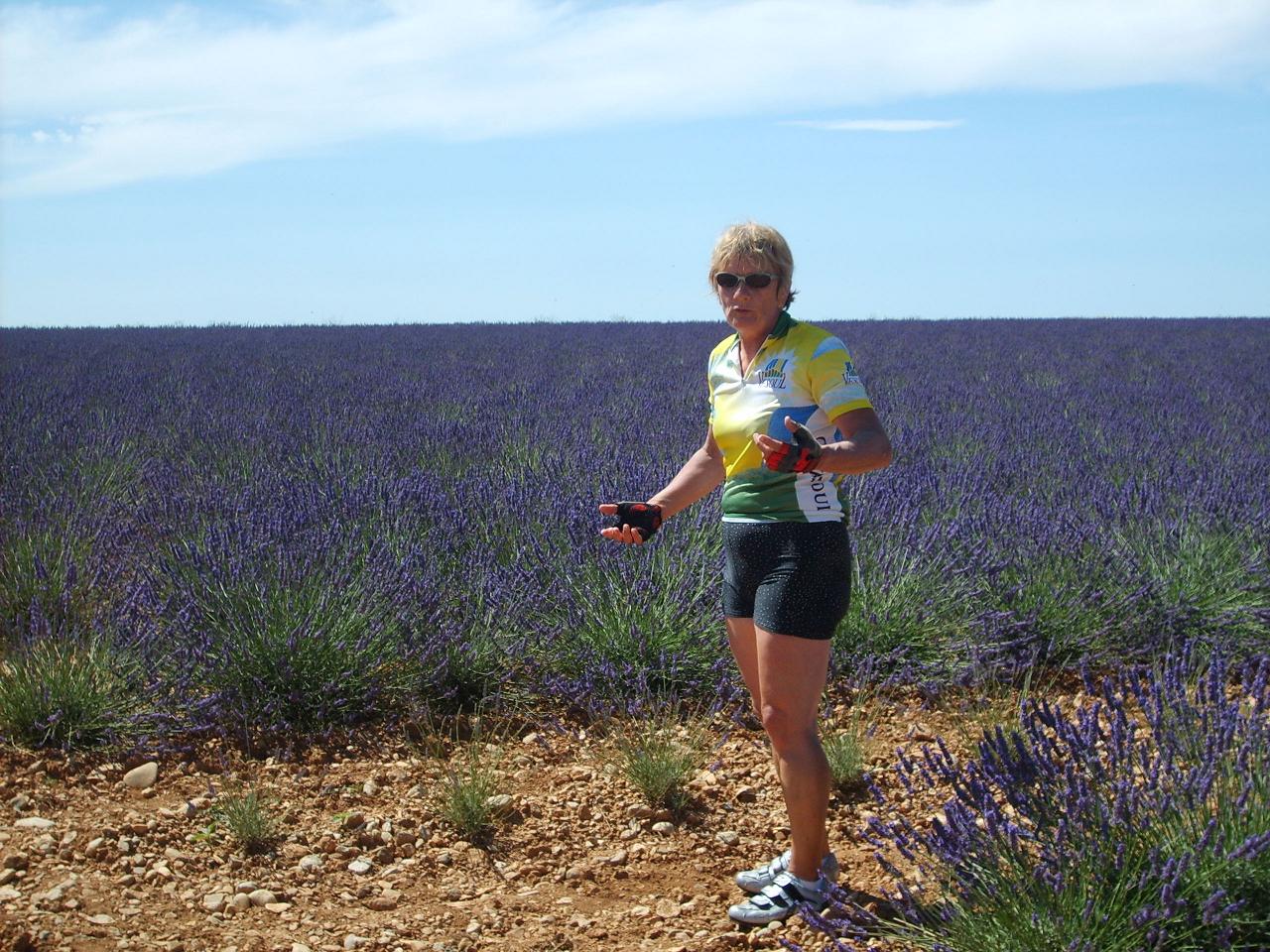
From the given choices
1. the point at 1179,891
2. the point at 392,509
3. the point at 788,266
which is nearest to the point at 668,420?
the point at 392,509

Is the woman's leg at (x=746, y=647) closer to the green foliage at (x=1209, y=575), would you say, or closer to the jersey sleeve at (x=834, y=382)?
the jersey sleeve at (x=834, y=382)

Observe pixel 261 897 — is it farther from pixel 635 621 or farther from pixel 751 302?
pixel 751 302

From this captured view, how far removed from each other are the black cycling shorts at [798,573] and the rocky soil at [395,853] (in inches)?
24.0

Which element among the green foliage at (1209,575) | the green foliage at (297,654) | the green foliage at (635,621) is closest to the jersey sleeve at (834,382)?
the green foliage at (635,621)

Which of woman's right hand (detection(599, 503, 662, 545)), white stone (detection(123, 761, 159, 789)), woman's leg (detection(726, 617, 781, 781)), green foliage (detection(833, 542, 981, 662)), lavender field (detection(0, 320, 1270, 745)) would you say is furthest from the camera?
green foliage (detection(833, 542, 981, 662))

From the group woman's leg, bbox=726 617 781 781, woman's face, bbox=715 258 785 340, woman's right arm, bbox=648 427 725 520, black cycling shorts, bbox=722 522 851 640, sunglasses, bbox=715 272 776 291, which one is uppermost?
sunglasses, bbox=715 272 776 291

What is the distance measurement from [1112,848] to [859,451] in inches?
30.3

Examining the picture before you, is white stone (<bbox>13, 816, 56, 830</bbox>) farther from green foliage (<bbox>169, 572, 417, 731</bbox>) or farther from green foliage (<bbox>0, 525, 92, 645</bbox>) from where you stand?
green foliage (<bbox>0, 525, 92, 645</bbox>)

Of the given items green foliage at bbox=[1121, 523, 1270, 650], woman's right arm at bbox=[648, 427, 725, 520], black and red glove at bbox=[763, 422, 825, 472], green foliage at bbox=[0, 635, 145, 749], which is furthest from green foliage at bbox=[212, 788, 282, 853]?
green foliage at bbox=[1121, 523, 1270, 650]

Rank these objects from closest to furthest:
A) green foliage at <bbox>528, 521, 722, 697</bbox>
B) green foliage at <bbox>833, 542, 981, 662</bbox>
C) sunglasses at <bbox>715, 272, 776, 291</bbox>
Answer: sunglasses at <bbox>715, 272, 776, 291</bbox>
green foliage at <bbox>528, 521, 722, 697</bbox>
green foliage at <bbox>833, 542, 981, 662</bbox>

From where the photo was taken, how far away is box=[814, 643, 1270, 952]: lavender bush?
1.78 m

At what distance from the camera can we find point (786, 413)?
2.25 metres

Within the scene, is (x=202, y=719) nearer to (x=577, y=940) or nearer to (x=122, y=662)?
(x=122, y=662)

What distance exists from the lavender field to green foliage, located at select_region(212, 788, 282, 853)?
49 centimetres
